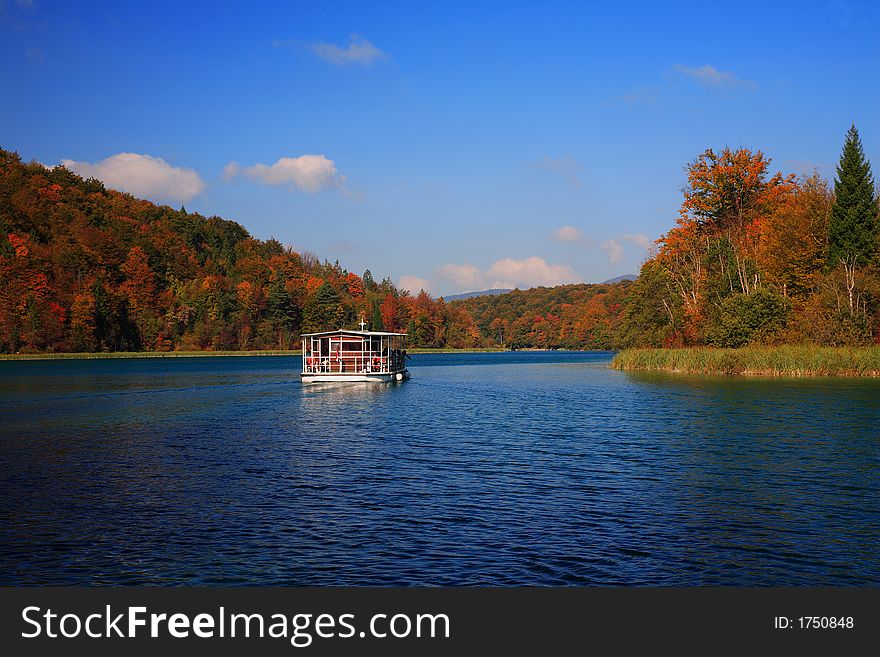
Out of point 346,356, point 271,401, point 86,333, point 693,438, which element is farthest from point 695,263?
point 86,333

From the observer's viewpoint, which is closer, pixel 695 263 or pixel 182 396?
pixel 182 396

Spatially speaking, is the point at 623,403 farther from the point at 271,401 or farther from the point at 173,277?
the point at 173,277

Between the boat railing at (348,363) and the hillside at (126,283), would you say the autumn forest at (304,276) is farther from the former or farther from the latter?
the boat railing at (348,363)

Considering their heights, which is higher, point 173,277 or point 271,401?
point 173,277

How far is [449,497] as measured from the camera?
17.6 m

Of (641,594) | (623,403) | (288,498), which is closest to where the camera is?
(641,594)

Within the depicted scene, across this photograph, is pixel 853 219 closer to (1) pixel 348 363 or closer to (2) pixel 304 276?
(1) pixel 348 363

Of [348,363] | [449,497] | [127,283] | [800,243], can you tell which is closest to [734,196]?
[800,243]

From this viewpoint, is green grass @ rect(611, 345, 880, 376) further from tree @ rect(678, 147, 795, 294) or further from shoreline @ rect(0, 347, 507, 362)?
shoreline @ rect(0, 347, 507, 362)

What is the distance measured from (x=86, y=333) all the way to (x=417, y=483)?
127 m

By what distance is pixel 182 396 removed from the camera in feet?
164

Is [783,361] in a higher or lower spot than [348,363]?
higher

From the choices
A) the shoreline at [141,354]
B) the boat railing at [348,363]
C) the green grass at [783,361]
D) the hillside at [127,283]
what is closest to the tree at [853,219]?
the green grass at [783,361]

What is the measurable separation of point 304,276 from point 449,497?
599 feet
